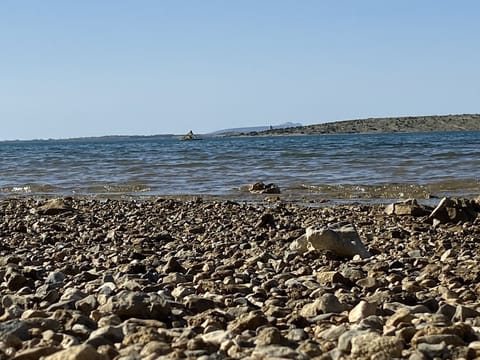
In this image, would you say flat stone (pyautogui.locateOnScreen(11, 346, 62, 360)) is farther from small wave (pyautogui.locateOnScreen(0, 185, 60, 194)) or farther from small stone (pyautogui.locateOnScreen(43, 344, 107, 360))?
small wave (pyautogui.locateOnScreen(0, 185, 60, 194))

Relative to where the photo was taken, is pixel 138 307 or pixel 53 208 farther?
pixel 53 208

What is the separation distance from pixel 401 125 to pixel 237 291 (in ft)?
368

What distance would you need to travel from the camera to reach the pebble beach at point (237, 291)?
330cm

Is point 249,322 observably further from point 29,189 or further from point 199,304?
point 29,189

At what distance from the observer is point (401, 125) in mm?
113688

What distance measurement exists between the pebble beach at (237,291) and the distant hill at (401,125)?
10270 cm

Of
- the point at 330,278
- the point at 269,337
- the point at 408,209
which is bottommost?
the point at 408,209

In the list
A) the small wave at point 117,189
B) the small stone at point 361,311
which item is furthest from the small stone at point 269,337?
the small wave at point 117,189

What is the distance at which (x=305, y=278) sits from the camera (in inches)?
207

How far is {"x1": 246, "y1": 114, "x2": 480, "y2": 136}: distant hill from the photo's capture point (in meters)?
111

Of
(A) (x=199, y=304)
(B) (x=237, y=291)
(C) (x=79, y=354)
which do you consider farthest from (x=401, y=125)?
(C) (x=79, y=354)

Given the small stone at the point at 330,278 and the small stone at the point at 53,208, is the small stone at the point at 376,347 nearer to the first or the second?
the small stone at the point at 330,278

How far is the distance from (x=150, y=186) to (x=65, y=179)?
14.9ft

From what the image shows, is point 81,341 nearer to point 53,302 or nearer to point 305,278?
point 53,302
